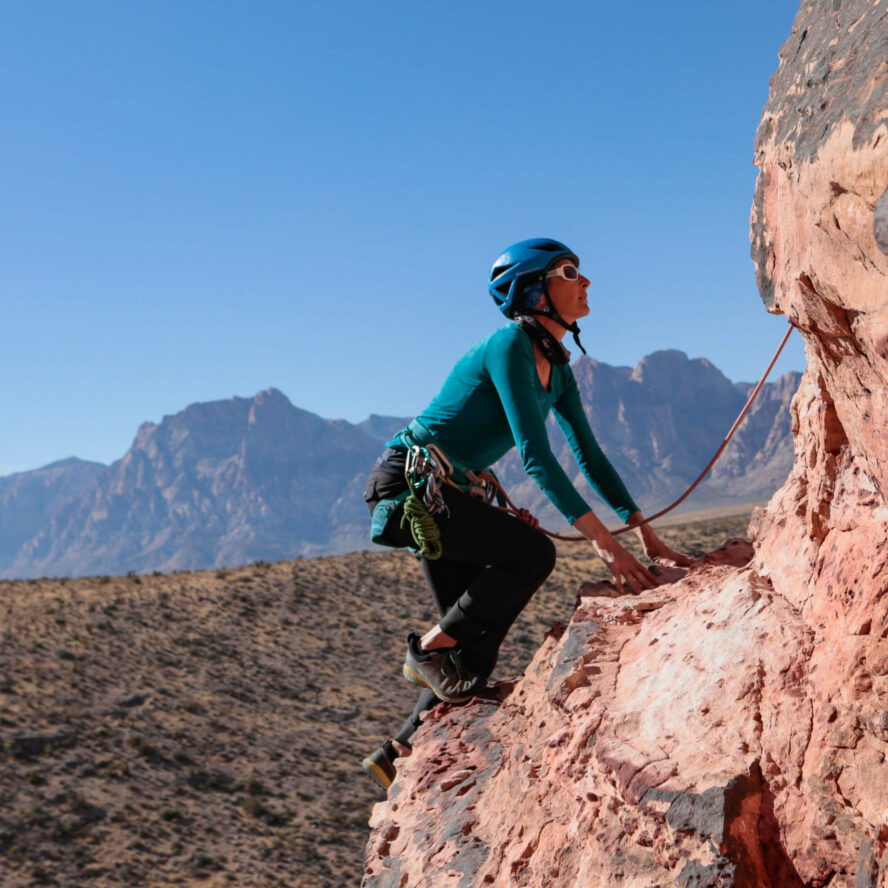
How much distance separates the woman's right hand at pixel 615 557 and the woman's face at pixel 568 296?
103 cm

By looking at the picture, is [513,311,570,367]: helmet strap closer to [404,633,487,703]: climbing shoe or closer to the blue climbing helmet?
the blue climbing helmet

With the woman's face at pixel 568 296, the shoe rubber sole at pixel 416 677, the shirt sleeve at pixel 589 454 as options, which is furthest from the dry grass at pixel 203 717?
the woman's face at pixel 568 296

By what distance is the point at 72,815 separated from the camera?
58.7 feet

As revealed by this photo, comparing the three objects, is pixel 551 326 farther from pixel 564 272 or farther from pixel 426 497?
pixel 426 497

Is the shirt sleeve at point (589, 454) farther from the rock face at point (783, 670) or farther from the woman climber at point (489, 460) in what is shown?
the rock face at point (783, 670)

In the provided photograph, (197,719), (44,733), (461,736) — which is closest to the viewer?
(461,736)

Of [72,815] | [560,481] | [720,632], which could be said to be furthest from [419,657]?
[72,815]

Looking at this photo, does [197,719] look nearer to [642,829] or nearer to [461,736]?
[461,736]

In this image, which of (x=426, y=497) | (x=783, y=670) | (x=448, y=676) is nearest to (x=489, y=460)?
(x=426, y=497)

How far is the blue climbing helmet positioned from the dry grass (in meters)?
15.7

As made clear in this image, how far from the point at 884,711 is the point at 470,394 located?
92.2 inches

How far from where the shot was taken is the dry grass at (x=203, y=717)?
1745 cm

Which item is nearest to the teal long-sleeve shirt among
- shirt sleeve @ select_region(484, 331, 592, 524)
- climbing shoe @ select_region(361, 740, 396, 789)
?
shirt sleeve @ select_region(484, 331, 592, 524)

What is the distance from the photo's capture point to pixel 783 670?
2.96 meters
